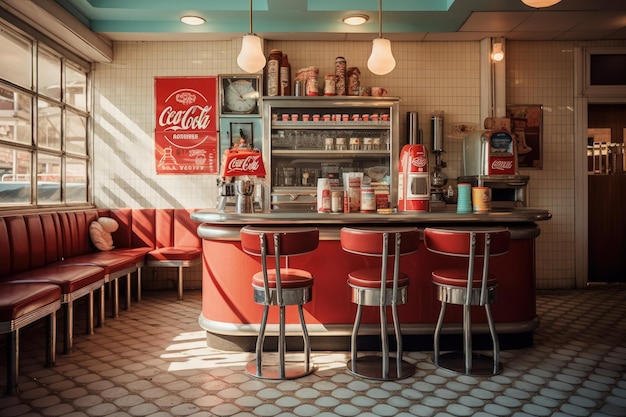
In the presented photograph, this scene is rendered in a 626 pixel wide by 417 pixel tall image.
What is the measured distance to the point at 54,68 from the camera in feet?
17.1

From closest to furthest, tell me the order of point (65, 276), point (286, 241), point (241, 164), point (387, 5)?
point (286, 241) → point (65, 276) → point (241, 164) → point (387, 5)

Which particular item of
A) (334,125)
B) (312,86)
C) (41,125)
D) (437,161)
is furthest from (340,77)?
(41,125)

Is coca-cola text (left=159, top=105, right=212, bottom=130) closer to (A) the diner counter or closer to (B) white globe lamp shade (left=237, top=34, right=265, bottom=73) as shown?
(B) white globe lamp shade (left=237, top=34, right=265, bottom=73)

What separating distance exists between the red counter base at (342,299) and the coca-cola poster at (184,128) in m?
2.68

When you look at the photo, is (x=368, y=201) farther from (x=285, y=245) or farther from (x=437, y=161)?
(x=437, y=161)

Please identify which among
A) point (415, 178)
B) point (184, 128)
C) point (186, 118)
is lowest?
point (415, 178)

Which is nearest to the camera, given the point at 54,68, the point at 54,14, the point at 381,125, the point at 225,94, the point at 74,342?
the point at 74,342

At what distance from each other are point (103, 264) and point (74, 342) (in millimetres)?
710

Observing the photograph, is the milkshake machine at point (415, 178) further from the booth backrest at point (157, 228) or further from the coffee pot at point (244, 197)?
the booth backrest at point (157, 228)

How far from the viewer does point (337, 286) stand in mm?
3531

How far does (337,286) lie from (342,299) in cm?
10

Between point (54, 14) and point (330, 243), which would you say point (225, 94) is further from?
point (330, 243)

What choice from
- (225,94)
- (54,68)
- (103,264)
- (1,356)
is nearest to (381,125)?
(225,94)

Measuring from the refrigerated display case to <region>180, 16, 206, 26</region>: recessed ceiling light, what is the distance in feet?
3.79
